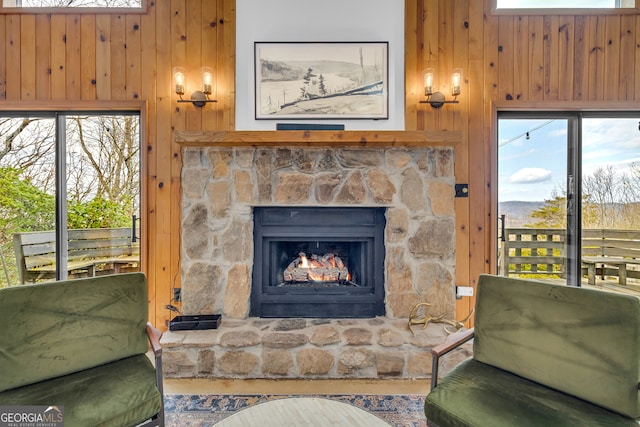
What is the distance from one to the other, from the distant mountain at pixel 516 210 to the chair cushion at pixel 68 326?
2.78 metres

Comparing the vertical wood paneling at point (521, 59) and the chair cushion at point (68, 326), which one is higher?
the vertical wood paneling at point (521, 59)

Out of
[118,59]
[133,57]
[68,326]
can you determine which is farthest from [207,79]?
[68,326]

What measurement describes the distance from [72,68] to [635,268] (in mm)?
5074

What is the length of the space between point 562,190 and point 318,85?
2.26 m

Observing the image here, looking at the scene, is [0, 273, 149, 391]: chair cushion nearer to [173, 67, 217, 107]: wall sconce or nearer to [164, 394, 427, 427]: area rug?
[164, 394, 427, 427]: area rug

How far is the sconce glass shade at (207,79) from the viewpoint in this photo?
238cm

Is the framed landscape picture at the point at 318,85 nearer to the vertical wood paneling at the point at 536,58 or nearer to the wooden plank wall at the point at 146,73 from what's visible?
the wooden plank wall at the point at 146,73

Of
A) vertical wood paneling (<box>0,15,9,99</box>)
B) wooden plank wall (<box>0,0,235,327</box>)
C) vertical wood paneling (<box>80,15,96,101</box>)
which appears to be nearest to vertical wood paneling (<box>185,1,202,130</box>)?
wooden plank wall (<box>0,0,235,327</box>)

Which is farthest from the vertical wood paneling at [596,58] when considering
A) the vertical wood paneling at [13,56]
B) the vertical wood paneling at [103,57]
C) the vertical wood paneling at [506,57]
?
the vertical wood paneling at [13,56]

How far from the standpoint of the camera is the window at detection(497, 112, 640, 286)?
2.64 metres

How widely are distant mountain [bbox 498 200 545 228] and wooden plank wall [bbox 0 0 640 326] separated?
243mm

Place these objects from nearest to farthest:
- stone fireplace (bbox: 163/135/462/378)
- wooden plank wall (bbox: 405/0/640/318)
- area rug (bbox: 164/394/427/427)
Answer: area rug (bbox: 164/394/427/427)
stone fireplace (bbox: 163/135/462/378)
wooden plank wall (bbox: 405/0/640/318)

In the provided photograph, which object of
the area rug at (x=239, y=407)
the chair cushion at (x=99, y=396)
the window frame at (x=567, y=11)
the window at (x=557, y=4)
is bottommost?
the area rug at (x=239, y=407)

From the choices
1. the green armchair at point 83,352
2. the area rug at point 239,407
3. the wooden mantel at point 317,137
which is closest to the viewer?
the green armchair at point 83,352
